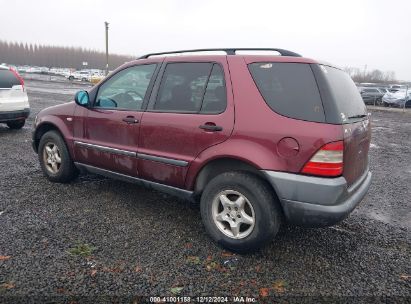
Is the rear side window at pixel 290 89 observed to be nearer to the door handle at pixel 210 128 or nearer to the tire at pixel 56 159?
the door handle at pixel 210 128

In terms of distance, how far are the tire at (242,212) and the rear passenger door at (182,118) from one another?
0.38m

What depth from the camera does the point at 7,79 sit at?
304 inches

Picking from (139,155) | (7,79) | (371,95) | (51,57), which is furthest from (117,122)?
(51,57)

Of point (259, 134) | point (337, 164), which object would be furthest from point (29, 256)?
point (337, 164)

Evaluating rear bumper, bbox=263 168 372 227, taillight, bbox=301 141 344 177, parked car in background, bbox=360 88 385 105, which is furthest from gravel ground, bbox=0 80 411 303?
parked car in background, bbox=360 88 385 105

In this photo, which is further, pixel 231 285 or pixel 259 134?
pixel 259 134

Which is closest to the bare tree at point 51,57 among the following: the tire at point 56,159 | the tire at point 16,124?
the tire at point 16,124

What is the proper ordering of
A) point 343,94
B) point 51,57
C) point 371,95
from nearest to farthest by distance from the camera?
1. point 343,94
2. point 371,95
3. point 51,57

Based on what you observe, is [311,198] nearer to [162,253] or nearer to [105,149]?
[162,253]

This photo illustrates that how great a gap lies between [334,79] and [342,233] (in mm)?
1701

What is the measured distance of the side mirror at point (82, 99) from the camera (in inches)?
161

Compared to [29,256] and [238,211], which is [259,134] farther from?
[29,256]

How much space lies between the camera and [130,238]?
3281mm

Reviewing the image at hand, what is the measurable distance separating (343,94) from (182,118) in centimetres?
152
